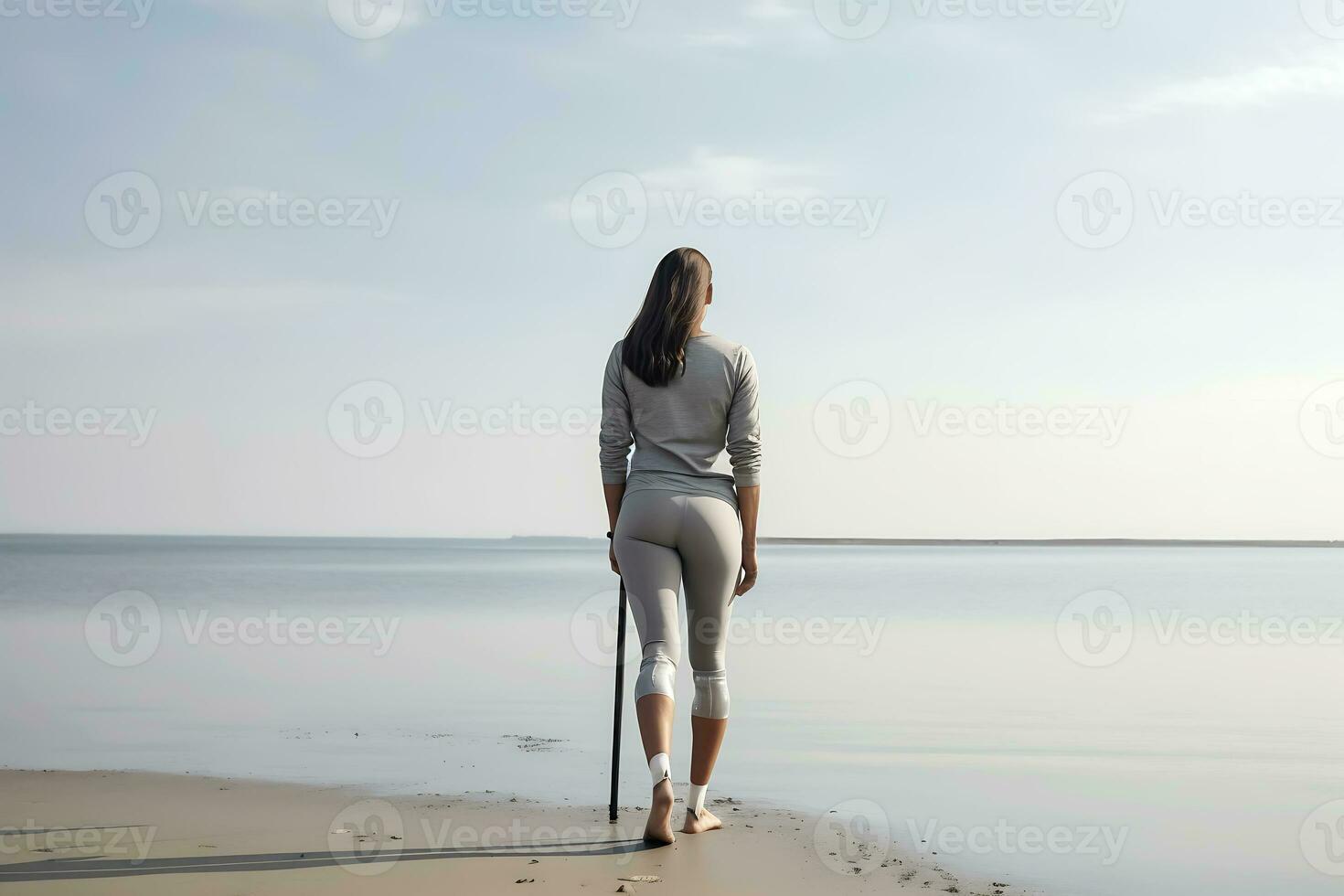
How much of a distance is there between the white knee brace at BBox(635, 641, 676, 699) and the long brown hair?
2.31ft

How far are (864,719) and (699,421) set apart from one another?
8.74 feet

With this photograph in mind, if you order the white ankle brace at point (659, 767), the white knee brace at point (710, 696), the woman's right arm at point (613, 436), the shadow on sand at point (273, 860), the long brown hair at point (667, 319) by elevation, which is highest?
the long brown hair at point (667, 319)

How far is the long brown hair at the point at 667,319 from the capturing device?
303 cm

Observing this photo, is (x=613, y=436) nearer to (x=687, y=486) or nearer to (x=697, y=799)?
(x=687, y=486)

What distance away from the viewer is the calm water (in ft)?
10.7

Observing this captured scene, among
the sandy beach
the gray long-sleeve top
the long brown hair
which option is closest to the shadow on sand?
the sandy beach

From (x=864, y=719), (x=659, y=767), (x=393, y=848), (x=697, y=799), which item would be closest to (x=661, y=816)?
(x=659, y=767)

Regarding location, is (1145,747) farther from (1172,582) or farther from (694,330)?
(1172,582)

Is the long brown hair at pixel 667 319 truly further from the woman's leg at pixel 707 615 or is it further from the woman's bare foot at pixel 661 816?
the woman's bare foot at pixel 661 816

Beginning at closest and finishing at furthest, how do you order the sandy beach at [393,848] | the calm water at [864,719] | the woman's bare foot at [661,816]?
the sandy beach at [393,848], the woman's bare foot at [661,816], the calm water at [864,719]

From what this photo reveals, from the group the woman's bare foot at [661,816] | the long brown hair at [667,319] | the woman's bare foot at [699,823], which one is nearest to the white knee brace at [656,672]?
the woman's bare foot at [661,816]

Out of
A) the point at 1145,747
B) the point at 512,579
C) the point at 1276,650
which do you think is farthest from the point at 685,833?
the point at 512,579

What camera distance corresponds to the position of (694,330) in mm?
3096

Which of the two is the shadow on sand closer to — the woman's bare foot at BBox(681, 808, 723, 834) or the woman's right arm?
the woman's bare foot at BBox(681, 808, 723, 834)
